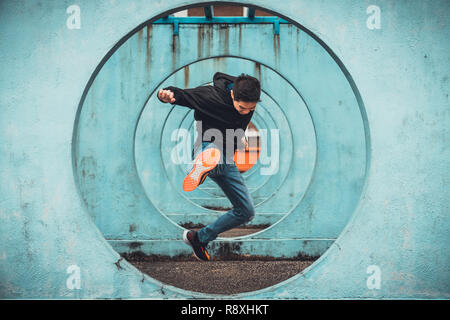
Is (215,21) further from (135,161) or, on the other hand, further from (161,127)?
(135,161)

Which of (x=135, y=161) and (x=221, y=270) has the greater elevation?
(x=135, y=161)

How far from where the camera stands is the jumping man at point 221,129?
434cm

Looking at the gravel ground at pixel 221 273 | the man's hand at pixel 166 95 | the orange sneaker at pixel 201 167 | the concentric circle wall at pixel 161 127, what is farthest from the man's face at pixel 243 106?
the concentric circle wall at pixel 161 127

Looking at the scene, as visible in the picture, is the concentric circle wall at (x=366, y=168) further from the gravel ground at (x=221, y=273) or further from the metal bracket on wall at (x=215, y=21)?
the metal bracket on wall at (x=215, y=21)

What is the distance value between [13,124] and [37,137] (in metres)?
0.26

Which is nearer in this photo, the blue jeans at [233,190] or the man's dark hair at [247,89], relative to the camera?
the man's dark hair at [247,89]

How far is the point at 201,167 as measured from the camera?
14.5 ft

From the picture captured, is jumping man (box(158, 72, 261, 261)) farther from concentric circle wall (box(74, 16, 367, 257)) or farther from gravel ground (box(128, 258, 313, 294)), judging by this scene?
concentric circle wall (box(74, 16, 367, 257))

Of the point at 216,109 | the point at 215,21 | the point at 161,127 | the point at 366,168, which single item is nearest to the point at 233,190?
the point at 216,109

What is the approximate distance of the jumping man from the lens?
434cm

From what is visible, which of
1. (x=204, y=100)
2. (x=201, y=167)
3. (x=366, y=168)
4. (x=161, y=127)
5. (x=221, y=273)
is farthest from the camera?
(x=161, y=127)

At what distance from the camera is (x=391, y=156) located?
3.83 meters

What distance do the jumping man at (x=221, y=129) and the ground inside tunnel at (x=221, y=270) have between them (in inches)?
49.1

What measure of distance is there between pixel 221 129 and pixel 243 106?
0.40 metres
